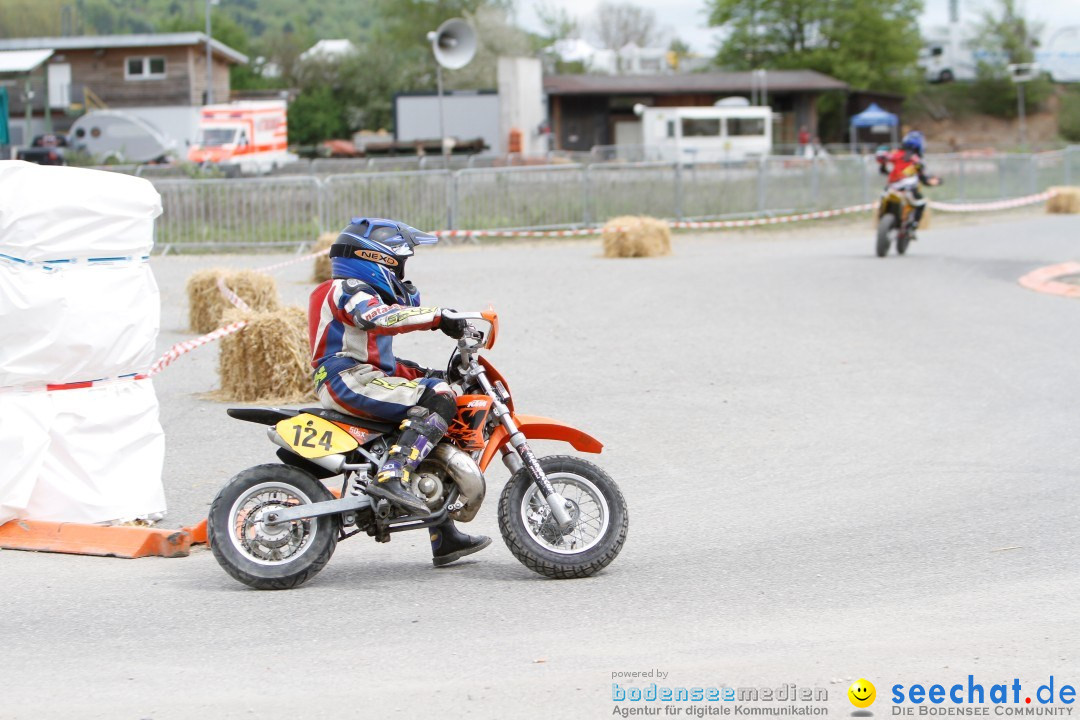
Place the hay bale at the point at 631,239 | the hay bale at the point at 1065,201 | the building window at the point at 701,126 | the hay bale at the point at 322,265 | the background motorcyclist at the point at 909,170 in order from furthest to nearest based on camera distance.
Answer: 1. the building window at the point at 701,126
2. the hay bale at the point at 1065,201
3. the hay bale at the point at 631,239
4. the background motorcyclist at the point at 909,170
5. the hay bale at the point at 322,265

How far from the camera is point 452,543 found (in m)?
6.80

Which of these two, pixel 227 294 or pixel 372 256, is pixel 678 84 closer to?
pixel 227 294

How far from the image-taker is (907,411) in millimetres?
10898

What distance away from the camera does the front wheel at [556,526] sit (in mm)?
6457

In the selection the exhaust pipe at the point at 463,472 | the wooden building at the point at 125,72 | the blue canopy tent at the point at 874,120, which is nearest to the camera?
the exhaust pipe at the point at 463,472

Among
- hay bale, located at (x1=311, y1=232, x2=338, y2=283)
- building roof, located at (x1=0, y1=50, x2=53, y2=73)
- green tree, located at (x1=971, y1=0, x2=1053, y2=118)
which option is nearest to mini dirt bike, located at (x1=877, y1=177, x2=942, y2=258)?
hay bale, located at (x1=311, y1=232, x2=338, y2=283)

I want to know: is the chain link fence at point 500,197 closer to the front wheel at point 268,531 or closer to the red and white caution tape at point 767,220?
the red and white caution tape at point 767,220

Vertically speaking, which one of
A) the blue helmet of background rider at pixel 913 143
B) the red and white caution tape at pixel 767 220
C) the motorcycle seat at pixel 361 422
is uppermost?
the blue helmet of background rider at pixel 913 143

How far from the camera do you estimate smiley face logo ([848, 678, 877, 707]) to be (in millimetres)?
4684

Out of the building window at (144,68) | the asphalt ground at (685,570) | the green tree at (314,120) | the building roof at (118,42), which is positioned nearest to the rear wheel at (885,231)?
the asphalt ground at (685,570)

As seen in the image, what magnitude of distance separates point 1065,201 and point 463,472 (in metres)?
29.7

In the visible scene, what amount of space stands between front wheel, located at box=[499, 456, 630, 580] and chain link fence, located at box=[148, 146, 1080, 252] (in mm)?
18997

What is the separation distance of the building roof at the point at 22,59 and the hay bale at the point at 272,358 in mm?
49842

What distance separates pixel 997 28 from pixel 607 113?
3856cm
